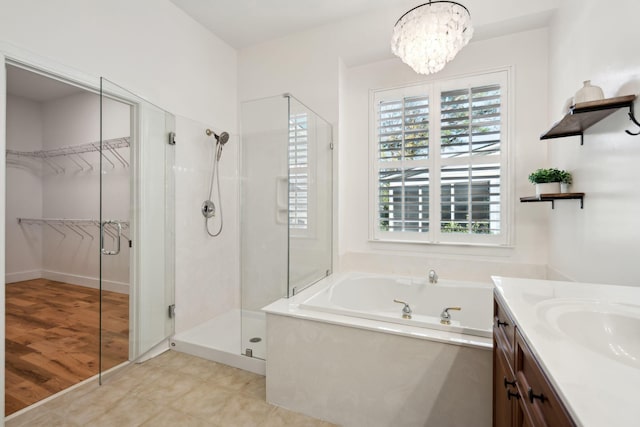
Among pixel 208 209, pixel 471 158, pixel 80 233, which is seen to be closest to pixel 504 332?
pixel 471 158

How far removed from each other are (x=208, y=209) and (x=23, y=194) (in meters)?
3.66

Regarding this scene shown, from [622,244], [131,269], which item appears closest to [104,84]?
[131,269]

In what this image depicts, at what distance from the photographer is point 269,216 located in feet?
7.39

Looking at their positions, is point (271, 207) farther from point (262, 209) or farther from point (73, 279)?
point (73, 279)

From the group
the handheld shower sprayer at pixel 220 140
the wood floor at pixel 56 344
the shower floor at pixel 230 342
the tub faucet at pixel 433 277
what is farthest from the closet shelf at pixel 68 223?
the tub faucet at pixel 433 277

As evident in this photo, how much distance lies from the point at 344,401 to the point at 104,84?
2.39m

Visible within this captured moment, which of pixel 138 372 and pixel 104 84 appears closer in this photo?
pixel 104 84

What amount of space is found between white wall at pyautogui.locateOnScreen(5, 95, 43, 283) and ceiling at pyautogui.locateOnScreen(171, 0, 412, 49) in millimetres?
3662

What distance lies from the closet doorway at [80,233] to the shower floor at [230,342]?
0.72 ft

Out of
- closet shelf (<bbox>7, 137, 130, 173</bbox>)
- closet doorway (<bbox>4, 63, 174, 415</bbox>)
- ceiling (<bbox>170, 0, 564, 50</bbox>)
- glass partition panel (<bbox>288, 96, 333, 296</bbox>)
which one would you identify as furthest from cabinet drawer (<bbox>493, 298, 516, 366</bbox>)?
closet shelf (<bbox>7, 137, 130, 173</bbox>)

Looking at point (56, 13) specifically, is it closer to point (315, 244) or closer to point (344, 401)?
point (315, 244)

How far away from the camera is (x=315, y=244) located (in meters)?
2.63

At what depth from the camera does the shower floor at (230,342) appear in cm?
227

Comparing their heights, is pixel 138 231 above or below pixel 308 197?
below
